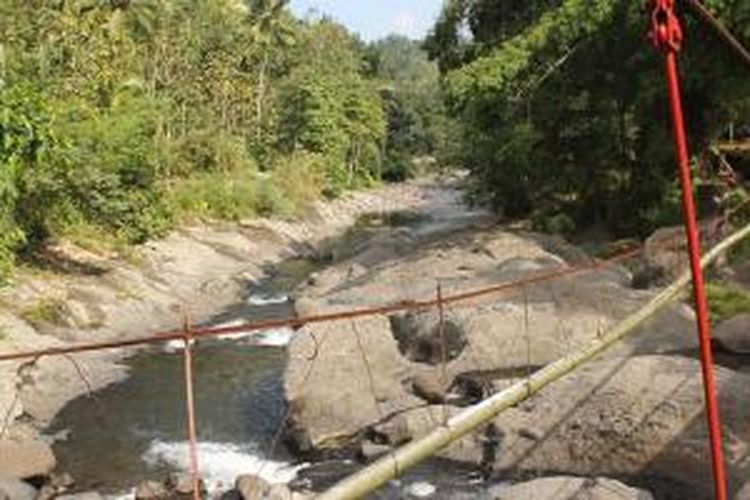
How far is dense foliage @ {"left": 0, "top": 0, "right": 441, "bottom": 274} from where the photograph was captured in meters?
30.5

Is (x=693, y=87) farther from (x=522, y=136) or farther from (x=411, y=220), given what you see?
(x=411, y=220)

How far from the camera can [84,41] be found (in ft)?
132

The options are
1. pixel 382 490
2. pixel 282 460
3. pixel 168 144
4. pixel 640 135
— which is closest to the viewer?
pixel 382 490

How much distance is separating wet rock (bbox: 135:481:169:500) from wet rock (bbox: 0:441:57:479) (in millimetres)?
1914

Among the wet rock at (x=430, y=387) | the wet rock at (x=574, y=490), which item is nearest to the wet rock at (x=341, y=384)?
the wet rock at (x=430, y=387)

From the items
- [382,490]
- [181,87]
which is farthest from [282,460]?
[181,87]

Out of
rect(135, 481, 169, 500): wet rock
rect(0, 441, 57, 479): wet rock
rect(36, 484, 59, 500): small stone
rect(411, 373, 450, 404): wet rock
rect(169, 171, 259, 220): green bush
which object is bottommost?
rect(36, 484, 59, 500): small stone

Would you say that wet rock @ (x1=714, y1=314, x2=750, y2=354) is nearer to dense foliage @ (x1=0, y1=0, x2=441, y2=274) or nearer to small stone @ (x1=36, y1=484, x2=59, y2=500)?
small stone @ (x1=36, y1=484, x2=59, y2=500)

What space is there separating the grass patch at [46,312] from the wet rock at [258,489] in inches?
483

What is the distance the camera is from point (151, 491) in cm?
1599

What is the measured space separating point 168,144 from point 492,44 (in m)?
16.4

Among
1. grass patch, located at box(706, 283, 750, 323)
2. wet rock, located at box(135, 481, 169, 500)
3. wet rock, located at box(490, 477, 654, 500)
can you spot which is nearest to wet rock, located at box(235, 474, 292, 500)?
wet rock, located at box(135, 481, 169, 500)

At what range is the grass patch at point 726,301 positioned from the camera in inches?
803

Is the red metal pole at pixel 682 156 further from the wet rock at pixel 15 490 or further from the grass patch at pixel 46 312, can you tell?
the grass patch at pixel 46 312
